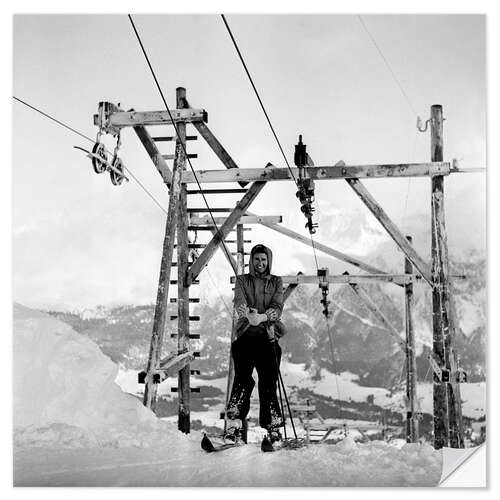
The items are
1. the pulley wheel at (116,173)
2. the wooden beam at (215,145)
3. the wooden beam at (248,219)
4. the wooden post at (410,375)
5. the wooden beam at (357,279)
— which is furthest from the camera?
the wooden beam at (357,279)

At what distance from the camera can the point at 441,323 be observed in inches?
201

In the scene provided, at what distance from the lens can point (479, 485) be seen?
4.45 m

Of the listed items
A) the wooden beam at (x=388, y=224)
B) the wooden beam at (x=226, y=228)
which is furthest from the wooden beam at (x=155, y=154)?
the wooden beam at (x=388, y=224)

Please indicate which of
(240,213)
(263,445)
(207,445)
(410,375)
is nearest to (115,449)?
(207,445)

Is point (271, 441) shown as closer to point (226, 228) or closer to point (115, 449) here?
point (115, 449)

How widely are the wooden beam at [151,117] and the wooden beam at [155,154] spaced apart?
0.19 m

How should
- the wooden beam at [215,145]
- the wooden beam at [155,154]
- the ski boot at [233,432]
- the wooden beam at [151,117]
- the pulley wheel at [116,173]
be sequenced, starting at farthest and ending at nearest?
the wooden beam at [155,154] < the wooden beam at [215,145] < the wooden beam at [151,117] < the pulley wheel at [116,173] < the ski boot at [233,432]

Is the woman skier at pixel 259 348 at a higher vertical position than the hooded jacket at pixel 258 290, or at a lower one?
lower

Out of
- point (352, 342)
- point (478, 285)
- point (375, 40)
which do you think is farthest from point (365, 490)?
point (352, 342)

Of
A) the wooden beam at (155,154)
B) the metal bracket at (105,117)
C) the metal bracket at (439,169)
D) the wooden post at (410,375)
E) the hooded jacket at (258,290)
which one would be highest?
the metal bracket at (105,117)

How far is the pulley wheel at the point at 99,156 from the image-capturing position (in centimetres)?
454

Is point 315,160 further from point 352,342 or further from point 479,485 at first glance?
point 352,342

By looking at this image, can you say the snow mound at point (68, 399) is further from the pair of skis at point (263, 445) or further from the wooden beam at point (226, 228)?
the wooden beam at point (226, 228)

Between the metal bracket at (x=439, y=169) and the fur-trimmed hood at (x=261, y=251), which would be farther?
the metal bracket at (x=439, y=169)
